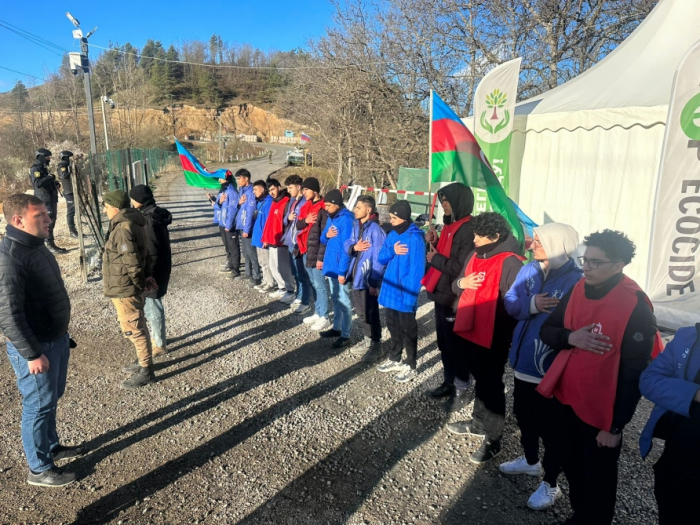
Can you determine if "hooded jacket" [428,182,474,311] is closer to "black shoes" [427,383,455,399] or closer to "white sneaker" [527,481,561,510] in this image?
"black shoes" [427,383,455,399]

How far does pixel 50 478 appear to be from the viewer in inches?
119

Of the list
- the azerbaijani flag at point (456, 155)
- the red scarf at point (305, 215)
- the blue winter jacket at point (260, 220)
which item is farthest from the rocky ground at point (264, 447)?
the azerbaijani flag at point (456, 155)

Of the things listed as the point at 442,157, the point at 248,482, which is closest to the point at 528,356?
the point at 248,482

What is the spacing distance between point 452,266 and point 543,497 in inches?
68.5

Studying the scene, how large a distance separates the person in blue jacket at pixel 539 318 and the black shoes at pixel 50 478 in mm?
3133

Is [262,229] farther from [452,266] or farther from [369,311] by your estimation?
[452,266]

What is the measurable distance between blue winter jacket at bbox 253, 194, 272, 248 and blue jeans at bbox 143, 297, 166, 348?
7.55 ft

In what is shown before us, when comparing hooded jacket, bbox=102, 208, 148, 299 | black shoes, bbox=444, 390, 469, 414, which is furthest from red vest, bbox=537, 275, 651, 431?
hooded jacket, bbox=102, 208, 148, 299

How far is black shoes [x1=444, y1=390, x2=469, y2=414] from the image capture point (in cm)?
395

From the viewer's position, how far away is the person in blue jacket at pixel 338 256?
17.1ft

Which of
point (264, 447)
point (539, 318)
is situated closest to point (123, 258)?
point (264, 447)

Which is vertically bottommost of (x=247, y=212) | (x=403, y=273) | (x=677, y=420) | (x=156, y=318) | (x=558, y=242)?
(x=156, y=318)

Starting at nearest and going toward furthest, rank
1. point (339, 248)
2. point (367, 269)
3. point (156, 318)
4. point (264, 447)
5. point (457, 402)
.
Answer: point (264, 447) → point (457, 402) → point (367, 269) → point (156, 318) → point (339, 248)

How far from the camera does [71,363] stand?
488cm
